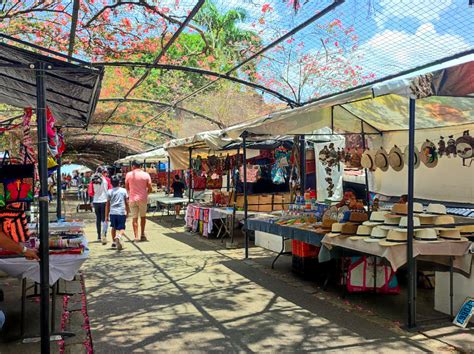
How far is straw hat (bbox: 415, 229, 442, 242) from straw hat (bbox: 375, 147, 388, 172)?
87.4 inches

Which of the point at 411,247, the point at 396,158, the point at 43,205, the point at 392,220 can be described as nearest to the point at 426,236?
the point at 411,247

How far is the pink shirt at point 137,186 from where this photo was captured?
10.4 meters

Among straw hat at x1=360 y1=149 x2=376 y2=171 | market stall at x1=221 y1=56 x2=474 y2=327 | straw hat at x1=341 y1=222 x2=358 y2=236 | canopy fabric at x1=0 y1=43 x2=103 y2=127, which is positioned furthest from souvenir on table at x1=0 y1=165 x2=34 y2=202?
straw hat at x1=360 y1=149 x2=376 y2=171

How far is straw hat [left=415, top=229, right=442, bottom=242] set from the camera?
485 centimetres

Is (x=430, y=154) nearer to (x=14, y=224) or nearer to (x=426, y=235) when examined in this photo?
(x=426, y=235)

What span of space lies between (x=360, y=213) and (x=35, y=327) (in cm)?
409

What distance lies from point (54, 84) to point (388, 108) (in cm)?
484

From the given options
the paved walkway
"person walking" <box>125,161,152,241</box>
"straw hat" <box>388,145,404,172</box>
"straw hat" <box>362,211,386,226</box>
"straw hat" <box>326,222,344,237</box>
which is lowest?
the paved walkway

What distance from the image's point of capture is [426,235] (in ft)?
16.0

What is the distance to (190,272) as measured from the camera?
7.49 meters

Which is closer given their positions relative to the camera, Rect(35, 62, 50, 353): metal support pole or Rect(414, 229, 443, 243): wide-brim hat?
Rect(35, 62, 50, 353): metal support pole

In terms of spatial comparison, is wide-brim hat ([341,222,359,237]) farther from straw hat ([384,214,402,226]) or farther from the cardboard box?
the cardboard box

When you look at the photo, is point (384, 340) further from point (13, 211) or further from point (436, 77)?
point (13, 211)

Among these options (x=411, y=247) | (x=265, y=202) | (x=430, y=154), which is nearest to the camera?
(x=411, y=247)
